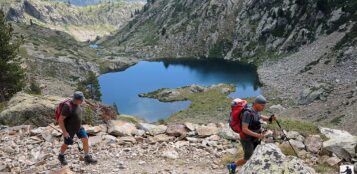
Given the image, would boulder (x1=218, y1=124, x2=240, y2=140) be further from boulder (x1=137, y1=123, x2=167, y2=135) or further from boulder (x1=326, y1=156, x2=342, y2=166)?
boulder (x1=326, y1=156, x2=342, y2=166)

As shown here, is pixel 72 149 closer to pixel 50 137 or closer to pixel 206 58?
pixel 50 137

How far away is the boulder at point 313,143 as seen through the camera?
691 inches

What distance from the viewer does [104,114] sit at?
26109 mm

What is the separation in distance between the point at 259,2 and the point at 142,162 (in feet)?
509

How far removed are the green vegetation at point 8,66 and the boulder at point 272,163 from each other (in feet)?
135

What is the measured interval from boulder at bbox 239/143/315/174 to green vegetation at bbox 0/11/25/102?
135 feet

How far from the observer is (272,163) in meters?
11.4

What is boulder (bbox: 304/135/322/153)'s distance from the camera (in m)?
17.5

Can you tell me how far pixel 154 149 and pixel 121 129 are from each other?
2987mm

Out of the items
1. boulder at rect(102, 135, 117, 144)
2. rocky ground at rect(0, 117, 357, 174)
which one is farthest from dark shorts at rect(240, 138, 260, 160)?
Result: boulder at rect(102, 135, 117, 144)

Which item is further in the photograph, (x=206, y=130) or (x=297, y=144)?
(x=206, y=130)

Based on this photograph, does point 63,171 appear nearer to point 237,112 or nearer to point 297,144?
point 237,112

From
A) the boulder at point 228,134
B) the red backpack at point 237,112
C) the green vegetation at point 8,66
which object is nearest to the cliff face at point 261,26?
the green vegetation at point 8,66

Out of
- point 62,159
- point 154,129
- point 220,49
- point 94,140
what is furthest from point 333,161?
point 220,49
